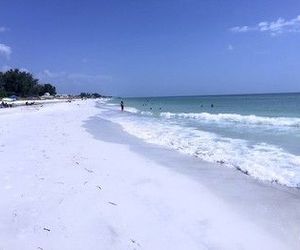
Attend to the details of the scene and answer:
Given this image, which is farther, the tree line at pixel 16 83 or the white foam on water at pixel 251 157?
the tree line at pixel 16 83

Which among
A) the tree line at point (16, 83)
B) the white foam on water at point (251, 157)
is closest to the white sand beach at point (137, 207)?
the white foam on water at point (251, 157)

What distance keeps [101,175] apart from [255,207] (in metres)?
3.69

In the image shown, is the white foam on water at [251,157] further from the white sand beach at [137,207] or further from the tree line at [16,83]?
the tree line at [16,83]

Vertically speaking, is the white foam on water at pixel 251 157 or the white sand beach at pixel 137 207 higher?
the white sand beach at pixel 137 207

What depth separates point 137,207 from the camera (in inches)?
265

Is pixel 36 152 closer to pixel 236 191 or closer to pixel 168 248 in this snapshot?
pixel 236 191

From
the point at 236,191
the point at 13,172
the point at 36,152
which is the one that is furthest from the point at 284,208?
the point at 36,152

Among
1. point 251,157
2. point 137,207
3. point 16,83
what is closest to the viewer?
point 137,207

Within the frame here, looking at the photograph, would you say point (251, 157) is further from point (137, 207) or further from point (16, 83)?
point (16, 83)

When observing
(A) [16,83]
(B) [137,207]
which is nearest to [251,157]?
(B) [137,207]

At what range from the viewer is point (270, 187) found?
8.41 m

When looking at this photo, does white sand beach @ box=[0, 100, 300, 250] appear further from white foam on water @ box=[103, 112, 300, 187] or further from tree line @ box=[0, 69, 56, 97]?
tree line @ box=[0, 69, 56, 97]

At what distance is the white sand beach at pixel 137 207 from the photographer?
538 cm

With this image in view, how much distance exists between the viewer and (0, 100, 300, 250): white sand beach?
5383mm
